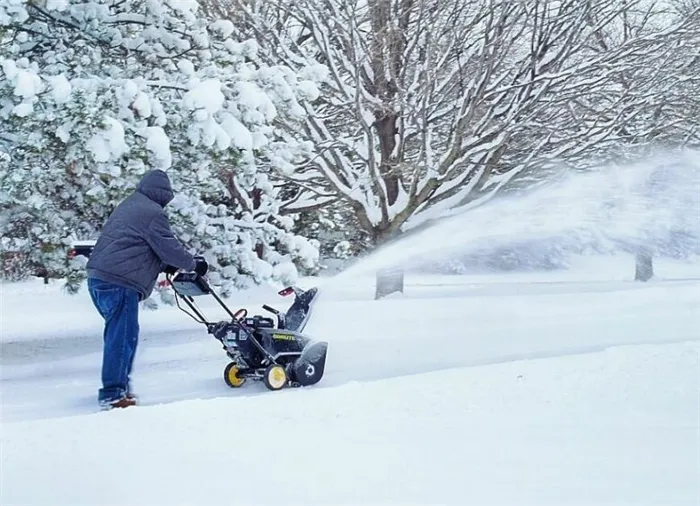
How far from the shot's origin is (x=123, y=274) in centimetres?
571

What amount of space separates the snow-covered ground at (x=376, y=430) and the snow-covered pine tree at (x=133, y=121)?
1.43 m

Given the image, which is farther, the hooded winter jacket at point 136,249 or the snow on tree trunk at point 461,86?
the snow on tree trunk at point 461,86

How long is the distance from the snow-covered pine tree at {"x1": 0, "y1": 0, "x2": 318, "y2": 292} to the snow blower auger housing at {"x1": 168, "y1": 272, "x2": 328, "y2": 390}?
6.00ft

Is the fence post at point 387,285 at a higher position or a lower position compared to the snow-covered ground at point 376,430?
lower

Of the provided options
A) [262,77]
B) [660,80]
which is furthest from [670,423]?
[660,80]

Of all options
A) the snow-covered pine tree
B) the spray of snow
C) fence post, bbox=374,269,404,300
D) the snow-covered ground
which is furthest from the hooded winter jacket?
fence post, bbox=374,269,404,300

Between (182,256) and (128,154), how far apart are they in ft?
6.94

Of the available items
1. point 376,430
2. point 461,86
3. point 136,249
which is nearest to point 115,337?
point 136,249

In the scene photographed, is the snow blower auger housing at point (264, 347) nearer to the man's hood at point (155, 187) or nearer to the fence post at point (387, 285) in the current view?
the man's hood at point (155, 187)

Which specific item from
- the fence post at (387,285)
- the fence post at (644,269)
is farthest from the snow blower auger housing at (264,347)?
the fence post at (644,269)

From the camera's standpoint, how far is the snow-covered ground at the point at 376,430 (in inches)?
141

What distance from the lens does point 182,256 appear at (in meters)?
5.79

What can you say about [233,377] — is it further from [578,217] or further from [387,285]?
[387,285]

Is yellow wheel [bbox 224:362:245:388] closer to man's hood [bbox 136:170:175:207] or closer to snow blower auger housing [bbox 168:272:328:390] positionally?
snow blower auger housing [bbox 168:272:328:390]
